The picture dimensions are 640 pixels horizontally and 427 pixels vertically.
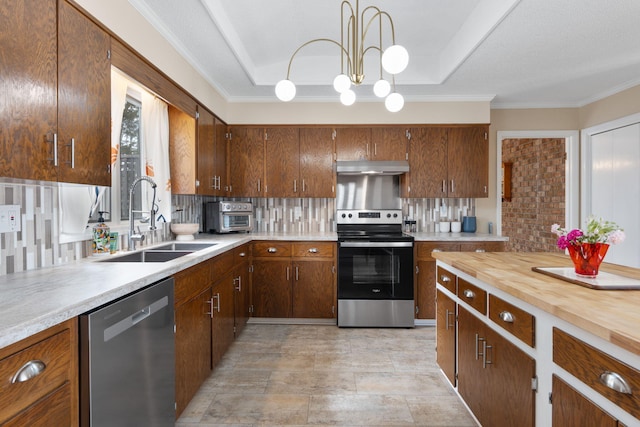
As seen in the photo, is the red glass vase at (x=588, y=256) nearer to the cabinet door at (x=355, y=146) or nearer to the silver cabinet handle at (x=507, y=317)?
the silver cabinet handle at (x=507, y=317)

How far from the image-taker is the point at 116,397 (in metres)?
1.37

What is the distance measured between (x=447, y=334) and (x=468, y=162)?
232 cm

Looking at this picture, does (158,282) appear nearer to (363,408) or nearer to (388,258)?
(363,408)

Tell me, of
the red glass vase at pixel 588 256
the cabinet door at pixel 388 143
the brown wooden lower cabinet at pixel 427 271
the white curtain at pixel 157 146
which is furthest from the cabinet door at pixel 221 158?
the red glass vase at pixel 588 256

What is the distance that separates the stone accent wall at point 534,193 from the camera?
4805mm

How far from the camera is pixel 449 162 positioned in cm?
408

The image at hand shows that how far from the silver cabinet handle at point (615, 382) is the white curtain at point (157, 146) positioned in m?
2.77

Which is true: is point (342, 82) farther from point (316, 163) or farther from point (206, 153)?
point (316, 163)

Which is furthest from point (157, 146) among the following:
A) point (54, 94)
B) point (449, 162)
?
point (449, 162)

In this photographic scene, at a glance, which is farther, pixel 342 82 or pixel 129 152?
pixel 129 152

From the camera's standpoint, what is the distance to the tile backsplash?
1.67 m

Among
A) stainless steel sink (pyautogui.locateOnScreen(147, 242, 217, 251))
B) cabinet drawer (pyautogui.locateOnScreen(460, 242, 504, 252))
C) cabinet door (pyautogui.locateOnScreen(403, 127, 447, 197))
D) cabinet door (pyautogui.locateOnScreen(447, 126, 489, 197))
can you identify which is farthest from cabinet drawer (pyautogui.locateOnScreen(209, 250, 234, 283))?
cabinet door (pyautogui.locateOnScreen(447, 126, 489, 197))

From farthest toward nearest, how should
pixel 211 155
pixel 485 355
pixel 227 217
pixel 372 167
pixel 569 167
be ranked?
1. pixel 569 167
2. pixel 372 167
3. pixel 227 217
4. pixel 211 155
5. pixel 485 355

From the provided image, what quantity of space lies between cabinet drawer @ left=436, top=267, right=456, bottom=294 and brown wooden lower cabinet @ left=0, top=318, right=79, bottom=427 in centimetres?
192
